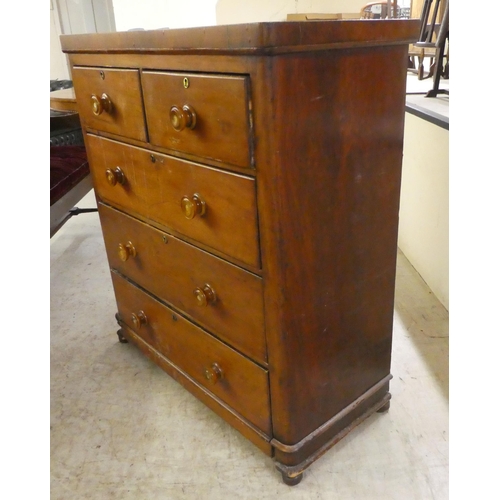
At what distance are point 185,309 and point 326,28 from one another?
826 mm

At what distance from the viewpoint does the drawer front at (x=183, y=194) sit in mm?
1020

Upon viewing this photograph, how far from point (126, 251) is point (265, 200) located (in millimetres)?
695

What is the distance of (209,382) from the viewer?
4.58 ft

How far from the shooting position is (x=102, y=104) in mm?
1310

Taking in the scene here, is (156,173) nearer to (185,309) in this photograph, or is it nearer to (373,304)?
(185,309)

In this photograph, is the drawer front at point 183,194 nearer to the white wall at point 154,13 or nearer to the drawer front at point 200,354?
the drawer front at point 200,354

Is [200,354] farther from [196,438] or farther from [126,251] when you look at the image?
[126,251]

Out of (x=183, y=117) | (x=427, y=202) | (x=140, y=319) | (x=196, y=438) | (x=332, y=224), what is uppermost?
(x=183, y=117)

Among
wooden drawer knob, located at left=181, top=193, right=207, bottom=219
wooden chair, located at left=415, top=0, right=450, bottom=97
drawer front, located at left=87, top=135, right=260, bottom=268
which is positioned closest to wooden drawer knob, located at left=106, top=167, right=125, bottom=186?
drawer front, located at left=87, top=135, right=260, bottom=268

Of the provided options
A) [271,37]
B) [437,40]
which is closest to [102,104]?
[271,37]

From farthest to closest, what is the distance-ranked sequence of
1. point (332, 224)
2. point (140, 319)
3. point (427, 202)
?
point (427, 202)
point (140, 319)
point (332, 224)

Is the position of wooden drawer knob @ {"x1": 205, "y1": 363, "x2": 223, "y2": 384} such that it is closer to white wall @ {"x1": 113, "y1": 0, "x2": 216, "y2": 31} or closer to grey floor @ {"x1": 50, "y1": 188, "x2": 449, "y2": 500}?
grey floor @ {"x1": 50, "y1": 188, "x2": 449, "y2": 500}

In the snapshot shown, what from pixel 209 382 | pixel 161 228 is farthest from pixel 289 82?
pixel 209 382

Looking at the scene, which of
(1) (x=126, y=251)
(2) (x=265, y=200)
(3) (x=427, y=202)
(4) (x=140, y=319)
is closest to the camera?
(2) (x=265, y=200)
